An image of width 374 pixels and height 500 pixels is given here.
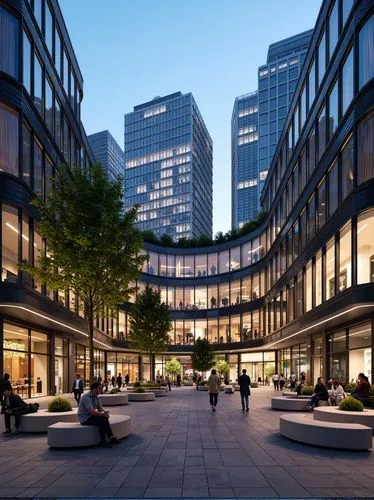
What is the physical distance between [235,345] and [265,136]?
5660 inches

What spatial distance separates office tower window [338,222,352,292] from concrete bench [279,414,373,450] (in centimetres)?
1262

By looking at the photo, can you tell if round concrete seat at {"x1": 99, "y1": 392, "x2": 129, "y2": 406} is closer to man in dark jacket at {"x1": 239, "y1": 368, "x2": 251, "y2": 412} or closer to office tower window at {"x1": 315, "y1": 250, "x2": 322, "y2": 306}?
man in dark jacket at {"x1": 239, "y1": 368, "x2": 251, "y2": 412}

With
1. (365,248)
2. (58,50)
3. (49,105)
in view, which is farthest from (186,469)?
(58,50)

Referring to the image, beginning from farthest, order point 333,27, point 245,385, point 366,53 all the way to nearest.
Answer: point 333,27 → point 366,53 → point 245,385

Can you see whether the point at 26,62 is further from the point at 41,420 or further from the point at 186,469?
the point at 186,469

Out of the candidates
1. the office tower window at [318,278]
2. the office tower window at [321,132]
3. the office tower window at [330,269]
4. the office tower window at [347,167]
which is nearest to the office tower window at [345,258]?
the office tower window at [330,269]

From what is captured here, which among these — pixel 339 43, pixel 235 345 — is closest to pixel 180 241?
pixel 235 345

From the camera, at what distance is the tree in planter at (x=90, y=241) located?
19531 mm

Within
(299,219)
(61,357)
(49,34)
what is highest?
(49,34)

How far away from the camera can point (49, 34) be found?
112 ft

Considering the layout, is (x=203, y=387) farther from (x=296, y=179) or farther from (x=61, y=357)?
(x=296, y=179)

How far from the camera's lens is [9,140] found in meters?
25.2

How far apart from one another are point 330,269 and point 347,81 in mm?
9600

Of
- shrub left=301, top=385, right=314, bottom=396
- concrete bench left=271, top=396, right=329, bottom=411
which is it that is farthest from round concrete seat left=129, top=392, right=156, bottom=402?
shrub left=301, top=385, right=314, bottom=396
